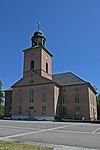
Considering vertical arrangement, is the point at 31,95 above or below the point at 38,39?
below

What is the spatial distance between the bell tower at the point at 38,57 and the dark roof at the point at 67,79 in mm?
3006

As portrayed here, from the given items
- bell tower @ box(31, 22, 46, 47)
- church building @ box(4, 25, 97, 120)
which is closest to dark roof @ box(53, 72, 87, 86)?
church building @ box(4, 25, 97, 120)

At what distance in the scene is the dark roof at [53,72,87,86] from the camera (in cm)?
4207

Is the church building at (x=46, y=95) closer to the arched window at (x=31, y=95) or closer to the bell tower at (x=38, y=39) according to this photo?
the arched window at (x=31, y=95)

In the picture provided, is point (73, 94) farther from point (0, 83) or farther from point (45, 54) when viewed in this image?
point (0, 83)

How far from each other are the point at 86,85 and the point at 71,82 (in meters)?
4.15

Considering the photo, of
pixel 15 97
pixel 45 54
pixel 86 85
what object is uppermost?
pixel 45 54

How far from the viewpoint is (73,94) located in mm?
40969

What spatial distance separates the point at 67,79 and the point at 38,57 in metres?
9.49

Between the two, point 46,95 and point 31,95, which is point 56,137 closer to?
point 46,95

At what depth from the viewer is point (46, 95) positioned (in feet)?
131

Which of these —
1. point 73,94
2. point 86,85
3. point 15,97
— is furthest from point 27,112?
point 86,85

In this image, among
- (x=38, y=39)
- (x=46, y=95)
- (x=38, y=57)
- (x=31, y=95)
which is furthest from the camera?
(x=38, y=39)

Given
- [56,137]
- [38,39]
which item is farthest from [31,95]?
[56,137]
